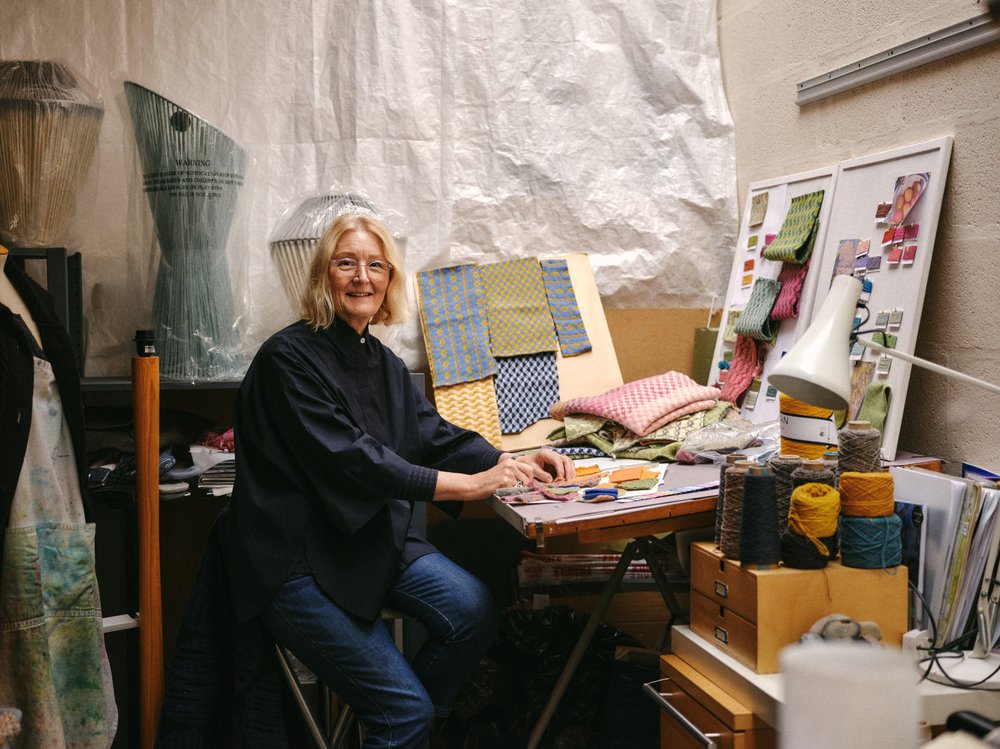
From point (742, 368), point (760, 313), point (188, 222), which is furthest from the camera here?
point (742, 368)

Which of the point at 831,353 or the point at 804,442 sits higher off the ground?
the point at 831,353

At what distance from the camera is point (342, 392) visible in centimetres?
216

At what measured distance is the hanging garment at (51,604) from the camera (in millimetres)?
1846

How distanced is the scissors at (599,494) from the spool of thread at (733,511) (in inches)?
10.4

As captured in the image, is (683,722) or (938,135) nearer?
(683,722)

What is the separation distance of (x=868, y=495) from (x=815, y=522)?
0.11m

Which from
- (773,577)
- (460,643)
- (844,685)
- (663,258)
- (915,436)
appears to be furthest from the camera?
(663,258)

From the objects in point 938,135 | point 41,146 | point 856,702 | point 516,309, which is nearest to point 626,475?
point 516,309

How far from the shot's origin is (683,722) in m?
1.83

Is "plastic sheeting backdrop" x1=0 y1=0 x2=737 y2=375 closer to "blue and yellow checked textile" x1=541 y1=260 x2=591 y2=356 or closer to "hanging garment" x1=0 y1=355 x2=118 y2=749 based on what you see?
"blue and yellow checked textile" x1=541 y1=260 x2=591 y2=356

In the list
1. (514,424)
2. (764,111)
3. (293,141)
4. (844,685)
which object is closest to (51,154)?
(293,141)

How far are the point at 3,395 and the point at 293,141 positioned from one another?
1.42m

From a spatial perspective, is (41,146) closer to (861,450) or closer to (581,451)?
(581,451)

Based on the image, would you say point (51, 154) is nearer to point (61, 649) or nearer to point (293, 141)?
point (293, 141)
